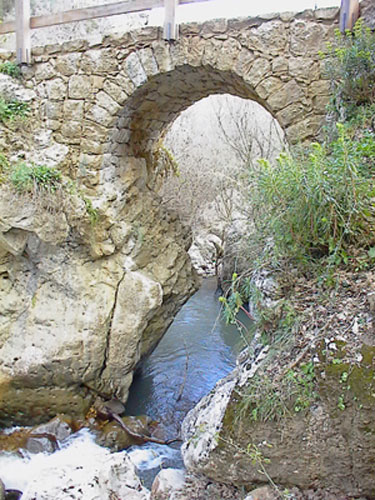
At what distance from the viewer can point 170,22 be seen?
4.24 metres

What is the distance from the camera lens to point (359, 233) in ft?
8.94

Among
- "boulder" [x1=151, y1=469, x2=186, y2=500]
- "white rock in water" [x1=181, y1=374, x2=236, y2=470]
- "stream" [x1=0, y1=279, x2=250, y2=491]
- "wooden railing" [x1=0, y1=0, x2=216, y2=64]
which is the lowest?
"stream" [x1=0, y1=279, x2=250, y2=491]

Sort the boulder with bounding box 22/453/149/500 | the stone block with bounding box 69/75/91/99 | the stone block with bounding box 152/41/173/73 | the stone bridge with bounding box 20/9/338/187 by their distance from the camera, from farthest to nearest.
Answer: the stone block with bounding box 69/75/91/99
the stone block with bounding box 152/41/173/73
the stone bridge with bounding box 20/9/338/187
the boulder with bounding box 22/453/149/500

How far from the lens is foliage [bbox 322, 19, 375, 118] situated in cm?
342

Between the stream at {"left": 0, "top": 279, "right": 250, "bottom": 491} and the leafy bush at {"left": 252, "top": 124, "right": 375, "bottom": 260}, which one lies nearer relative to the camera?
the leafy bush at {"left": 252, "top": 124, "right": 375, "bottom": 260}

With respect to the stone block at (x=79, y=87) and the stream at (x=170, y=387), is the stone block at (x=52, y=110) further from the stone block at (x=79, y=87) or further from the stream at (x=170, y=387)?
the stream at (x=170, y=387)

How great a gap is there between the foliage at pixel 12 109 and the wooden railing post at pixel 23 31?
18.1 inches

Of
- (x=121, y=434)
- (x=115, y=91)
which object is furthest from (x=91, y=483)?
(x=115, y=91)

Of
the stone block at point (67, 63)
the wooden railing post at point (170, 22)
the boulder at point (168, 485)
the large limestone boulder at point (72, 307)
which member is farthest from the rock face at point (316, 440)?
the stone block at point (67, 63)

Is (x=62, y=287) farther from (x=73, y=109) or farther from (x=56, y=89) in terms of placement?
(x=56, y=89)

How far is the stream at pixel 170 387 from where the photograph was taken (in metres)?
4.49

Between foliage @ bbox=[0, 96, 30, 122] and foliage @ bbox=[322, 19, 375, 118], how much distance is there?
3.25 metres

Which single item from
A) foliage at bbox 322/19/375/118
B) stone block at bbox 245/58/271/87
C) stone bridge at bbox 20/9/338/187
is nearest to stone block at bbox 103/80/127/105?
stone bridge at bbox 20/9/338/187

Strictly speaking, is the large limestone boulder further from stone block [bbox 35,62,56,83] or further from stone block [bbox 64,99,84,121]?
stone block [bbox 35,62,56,83]
